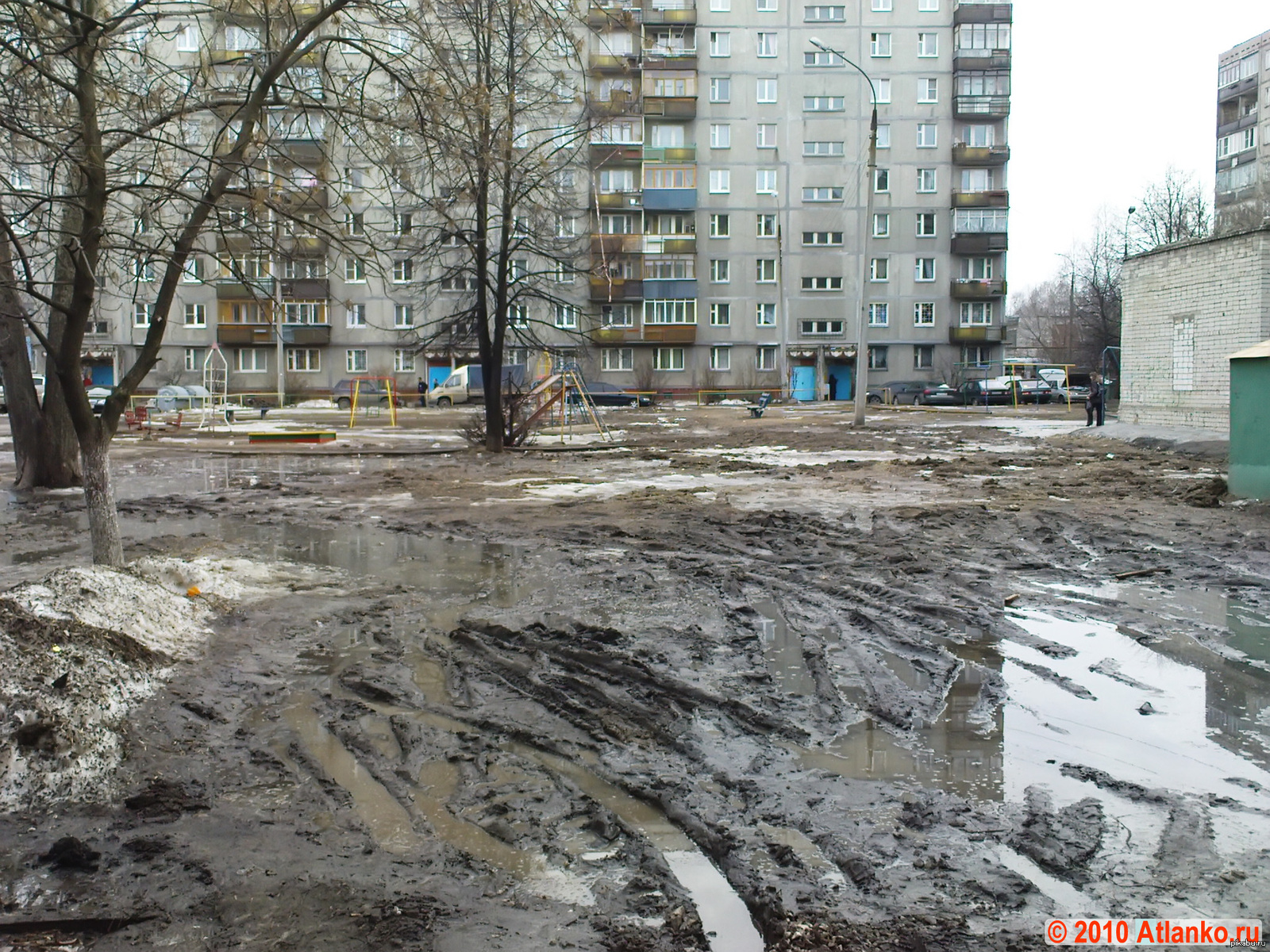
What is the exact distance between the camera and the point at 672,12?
62094 mm

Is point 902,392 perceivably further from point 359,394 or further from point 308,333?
point 308,333

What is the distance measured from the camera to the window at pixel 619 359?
63.7 metres

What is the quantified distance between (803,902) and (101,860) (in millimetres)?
2518

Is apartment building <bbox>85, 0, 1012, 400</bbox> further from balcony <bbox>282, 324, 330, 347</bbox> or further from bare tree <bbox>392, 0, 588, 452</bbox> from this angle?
bare tree <bbox>392, 0, 588, 452</bbox>

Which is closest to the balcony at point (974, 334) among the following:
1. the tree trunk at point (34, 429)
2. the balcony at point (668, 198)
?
the balcony at point (668, 198)

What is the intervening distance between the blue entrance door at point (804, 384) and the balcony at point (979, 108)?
60.6 ft

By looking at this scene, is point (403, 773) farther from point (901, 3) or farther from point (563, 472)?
point (901, 3)

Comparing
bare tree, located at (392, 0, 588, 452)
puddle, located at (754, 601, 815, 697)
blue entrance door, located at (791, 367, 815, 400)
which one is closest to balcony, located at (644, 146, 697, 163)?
blue entrance door, located at (791, 367, 815, 400)

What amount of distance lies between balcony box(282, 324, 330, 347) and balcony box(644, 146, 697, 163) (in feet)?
71.1

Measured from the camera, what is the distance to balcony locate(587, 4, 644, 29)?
8.55 m

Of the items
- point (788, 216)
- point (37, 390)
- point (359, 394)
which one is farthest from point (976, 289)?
point (37, 390)

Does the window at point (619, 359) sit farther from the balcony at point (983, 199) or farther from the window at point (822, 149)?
the balcony at point (983, 199)

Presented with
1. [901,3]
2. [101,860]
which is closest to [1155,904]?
[101,860]

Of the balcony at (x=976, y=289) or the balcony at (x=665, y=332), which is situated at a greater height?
the balcony at (x=976, y=289)
